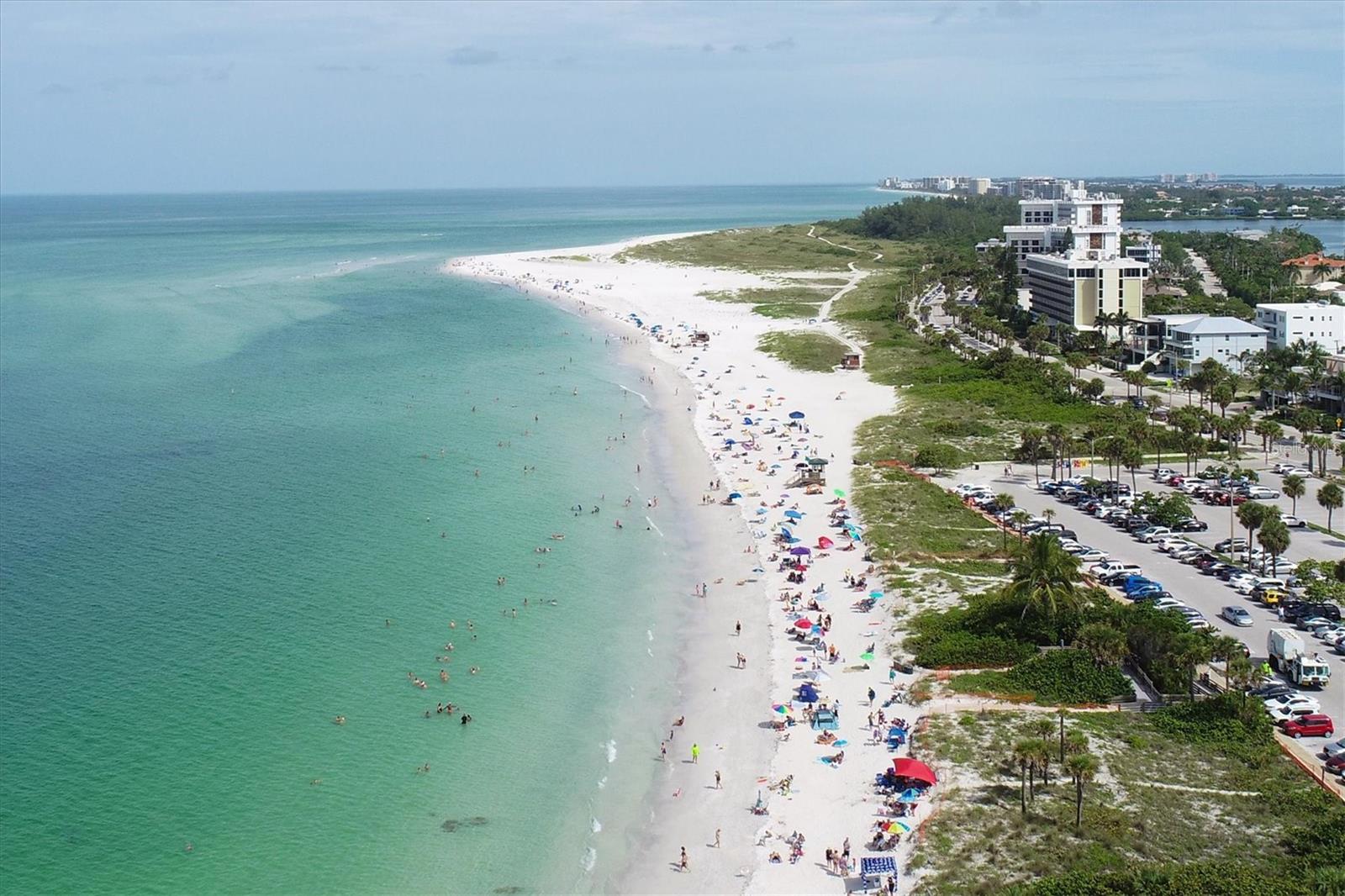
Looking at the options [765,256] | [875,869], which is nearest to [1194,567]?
[875,869]

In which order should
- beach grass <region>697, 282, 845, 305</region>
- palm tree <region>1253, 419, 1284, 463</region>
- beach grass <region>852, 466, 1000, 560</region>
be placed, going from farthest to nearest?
beach grass <region>697, 282, 845, 305</region>
palm tree <region>1253, 419, 1284, 463</region>
beach grass <region>852, 466, 1000, 560</region>

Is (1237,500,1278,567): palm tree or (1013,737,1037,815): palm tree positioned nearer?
(1013,737,1037,815): palm tree

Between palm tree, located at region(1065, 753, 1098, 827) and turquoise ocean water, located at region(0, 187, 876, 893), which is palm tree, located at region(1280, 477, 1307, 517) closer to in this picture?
→ turquoise ocean water, located at region(0, 187, 876, 893)

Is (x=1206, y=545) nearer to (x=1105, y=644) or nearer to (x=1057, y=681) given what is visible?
(x=1105, y=644)

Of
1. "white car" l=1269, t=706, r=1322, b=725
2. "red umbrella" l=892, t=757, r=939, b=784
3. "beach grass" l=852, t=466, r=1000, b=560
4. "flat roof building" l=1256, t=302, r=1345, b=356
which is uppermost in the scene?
"flat roof building" l=1256, t=302, r=1345, b=356

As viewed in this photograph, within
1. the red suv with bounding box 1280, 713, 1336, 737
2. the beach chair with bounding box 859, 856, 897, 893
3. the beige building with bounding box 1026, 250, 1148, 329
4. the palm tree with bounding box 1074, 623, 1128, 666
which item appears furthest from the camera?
the beige building with bounding box 1026, 250, 1148, 329

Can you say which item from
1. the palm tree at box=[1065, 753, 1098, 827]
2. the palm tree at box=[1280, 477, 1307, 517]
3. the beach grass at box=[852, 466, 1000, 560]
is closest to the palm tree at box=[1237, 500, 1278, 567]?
the palm tree at box=[1280, 477, 1307, 517]

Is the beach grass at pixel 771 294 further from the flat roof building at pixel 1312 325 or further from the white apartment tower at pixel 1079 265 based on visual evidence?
the flat roof building at pixel 1312 325

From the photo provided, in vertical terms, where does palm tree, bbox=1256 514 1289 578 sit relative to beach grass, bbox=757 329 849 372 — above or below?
below

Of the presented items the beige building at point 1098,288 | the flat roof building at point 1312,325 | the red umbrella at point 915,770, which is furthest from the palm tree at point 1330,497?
the beige building at point 1098,288
